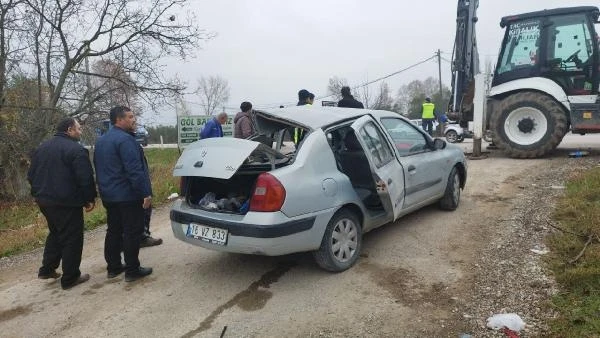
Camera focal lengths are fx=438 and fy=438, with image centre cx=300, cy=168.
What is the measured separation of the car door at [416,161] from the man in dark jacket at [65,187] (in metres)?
3.37

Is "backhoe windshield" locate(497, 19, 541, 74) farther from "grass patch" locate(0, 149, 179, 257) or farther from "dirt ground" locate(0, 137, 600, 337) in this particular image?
"grass patch" locate(0, 149, 179, 257)

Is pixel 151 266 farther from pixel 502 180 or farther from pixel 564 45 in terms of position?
pixel 564 45

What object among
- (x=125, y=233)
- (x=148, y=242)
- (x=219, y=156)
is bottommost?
(x=148, y=242)

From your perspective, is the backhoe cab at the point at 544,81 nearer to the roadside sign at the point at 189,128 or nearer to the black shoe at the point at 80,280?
the roadside sign at the point at 189,128

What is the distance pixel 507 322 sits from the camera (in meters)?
3.21

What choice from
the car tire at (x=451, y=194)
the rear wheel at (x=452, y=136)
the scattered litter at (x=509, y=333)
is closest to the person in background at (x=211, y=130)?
the car tire at (x=451, y=194)

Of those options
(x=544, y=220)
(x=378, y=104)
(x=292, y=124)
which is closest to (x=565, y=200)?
(x=544, y=220)

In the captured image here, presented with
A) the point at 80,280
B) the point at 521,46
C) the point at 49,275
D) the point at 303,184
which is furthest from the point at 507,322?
the point at 521,46

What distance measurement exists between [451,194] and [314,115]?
2654 mm

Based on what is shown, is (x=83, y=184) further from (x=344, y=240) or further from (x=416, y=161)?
(x=416, y=161)

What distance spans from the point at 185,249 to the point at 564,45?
343 inches

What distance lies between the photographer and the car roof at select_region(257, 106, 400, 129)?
4449 millimetres

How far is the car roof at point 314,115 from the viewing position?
445cm

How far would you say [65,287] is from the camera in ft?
14.4
